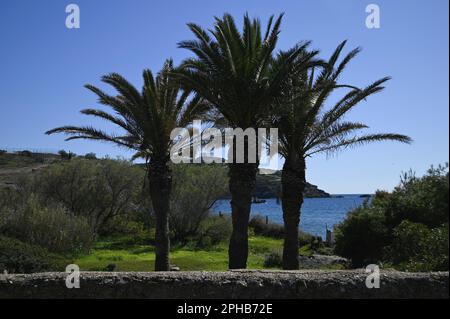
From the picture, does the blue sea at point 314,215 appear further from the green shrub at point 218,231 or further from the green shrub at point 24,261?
the green shrub at point 24,261

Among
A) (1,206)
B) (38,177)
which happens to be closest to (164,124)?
(1,206)

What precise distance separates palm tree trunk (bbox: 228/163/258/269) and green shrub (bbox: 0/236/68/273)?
5.09 m

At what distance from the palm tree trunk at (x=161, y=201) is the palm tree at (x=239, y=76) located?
336 centimetres

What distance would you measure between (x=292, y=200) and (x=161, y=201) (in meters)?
4.81

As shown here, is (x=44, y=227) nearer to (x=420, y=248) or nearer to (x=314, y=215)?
(x=420, y=248)

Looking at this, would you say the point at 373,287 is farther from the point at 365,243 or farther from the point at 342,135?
the point at 365,243

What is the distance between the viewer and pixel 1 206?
2609 centimetres

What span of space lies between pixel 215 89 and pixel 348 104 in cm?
445

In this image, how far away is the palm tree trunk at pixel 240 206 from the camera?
15.6 meters

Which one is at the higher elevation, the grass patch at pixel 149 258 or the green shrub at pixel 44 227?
the green shrub at pixel 44 227

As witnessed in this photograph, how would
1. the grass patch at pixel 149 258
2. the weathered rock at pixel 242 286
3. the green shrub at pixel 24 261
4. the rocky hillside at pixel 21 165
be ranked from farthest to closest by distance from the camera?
the rocky hillside at pixel 21 165 → the grass patch at pixel 149 258 → the green shrub at pixel 24 261 → the weathered rock at pixel 242 286

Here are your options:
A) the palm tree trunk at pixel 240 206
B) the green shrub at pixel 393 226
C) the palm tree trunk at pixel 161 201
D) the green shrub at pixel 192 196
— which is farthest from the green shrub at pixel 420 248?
the green shrub at pixel 192 196

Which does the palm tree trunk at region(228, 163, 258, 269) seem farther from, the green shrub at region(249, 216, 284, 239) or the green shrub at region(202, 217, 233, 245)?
the green shrub at region(249, 216, 284, 239)

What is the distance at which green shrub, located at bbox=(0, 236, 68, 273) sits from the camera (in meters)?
14.1
